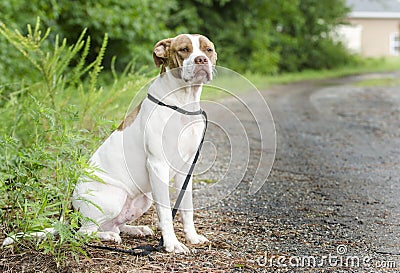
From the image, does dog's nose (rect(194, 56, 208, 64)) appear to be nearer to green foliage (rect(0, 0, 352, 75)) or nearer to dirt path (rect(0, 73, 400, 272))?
dirt path (rect(0, 73, 400, 272))

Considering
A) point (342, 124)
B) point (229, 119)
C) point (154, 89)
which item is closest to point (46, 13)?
point (229, 119)

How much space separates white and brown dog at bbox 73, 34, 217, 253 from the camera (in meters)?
4.10

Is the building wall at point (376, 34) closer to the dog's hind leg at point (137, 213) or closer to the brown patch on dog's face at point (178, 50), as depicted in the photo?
the dog's hind leg at point (137, 213)

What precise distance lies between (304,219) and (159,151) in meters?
1.46

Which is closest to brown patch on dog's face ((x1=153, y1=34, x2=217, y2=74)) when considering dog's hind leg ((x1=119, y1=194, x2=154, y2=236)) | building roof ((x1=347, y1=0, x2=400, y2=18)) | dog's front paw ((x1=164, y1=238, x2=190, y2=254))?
dog's hind leg ((x1=119, y1=194, x2=154, y2=236))

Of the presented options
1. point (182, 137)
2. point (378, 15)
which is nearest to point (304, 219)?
point (182, 137)

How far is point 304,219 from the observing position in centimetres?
494

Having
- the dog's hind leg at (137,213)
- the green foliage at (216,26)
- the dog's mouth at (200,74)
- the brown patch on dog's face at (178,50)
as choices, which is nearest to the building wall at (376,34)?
the green foliage at (216,26)

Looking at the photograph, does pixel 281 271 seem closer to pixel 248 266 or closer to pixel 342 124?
pixel 248 266

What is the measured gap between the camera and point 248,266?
3.89 meters

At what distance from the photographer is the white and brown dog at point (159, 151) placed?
4098mm

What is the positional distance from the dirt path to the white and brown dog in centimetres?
24

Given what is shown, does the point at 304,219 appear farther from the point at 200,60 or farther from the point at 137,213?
the point at 200,60

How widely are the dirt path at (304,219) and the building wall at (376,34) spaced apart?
39.3m
